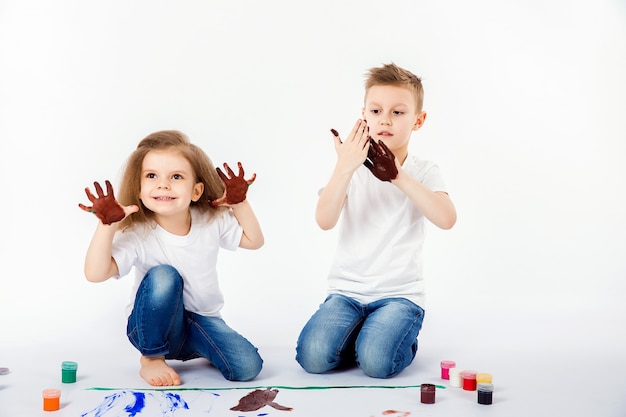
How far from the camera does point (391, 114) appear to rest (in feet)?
9.64

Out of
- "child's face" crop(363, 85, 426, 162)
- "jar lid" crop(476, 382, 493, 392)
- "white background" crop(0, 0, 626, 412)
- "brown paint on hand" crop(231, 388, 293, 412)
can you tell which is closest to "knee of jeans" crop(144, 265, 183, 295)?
"brown paint on hand" crop(231, 388, 293, 412)

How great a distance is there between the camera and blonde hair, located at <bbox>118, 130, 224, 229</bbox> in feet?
9.01

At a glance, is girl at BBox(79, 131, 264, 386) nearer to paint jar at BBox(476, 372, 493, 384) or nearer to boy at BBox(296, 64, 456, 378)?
boy at BBox(296, 64, 456, 378)

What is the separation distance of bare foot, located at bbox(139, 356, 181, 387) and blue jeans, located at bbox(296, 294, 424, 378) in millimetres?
411

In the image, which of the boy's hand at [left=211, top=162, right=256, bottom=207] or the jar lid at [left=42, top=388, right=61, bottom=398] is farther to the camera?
the boy's hand at [left=211, top=162, right=256, bottom=207]

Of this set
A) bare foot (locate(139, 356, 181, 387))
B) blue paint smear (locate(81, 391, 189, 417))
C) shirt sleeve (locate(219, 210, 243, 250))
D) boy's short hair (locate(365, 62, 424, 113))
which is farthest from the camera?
boy's short hair (locate(365, 62, 424, 113))

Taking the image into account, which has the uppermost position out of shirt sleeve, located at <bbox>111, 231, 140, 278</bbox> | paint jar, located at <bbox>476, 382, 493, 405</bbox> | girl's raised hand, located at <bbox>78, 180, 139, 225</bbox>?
girl's raised hand, located at <bbox>78, 180, 139, 225</bbox>

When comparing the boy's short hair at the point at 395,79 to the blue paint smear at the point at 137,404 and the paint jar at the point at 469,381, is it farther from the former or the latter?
the blue paint smear at the point at 137,404

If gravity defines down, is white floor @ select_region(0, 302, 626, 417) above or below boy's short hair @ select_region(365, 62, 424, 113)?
below

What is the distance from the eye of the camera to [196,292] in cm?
278

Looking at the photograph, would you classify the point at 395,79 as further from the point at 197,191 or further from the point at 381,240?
the point at 197,191

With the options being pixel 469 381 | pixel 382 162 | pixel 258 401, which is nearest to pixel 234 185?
pixel 382 162

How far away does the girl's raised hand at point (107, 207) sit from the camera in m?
2.53

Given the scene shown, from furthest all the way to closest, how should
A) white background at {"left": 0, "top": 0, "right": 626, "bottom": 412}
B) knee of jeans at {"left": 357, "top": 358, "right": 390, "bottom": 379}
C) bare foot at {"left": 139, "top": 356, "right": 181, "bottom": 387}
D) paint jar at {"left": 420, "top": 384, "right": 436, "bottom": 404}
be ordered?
white background at {"left": 0, "top": 0, "right": 626, "bottom": 412}
knee of jeans at {"left": 357, "top": 358, "right": 390, "bottom": 379}
bare foot at {"left": 139, "top": 356, "right": 181, "bottom": 387}
paint jar at {"left": 420, "top": 384, "right": 436, "bottom": 404}
